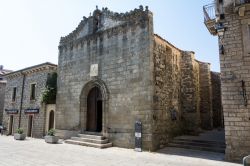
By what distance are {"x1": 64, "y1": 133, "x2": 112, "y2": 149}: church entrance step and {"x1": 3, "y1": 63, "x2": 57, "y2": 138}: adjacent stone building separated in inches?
168

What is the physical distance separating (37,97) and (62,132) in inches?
181

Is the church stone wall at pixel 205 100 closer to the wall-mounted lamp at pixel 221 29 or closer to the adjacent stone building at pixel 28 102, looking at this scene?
the wall-mounted lamp at pixel 221 29

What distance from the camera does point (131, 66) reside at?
10.6 metres

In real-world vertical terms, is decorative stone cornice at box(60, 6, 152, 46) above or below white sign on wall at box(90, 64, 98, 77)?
above

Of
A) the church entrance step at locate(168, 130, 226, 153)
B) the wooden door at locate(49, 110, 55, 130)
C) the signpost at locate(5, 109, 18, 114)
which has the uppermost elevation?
the signpost at locate(5, 109, 18, 114)

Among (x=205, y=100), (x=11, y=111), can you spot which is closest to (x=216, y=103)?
(x=205, y=100)

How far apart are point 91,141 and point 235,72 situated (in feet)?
24.4

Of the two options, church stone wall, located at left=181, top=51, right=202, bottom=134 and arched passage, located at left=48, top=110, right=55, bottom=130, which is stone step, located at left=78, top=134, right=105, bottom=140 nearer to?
arched passage, located at left=48, top=110, right=55, bottom=130

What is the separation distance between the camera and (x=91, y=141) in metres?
10.9

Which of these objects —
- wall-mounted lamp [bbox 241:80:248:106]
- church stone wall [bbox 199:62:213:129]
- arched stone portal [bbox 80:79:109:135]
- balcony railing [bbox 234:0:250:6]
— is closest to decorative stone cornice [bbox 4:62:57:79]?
arched stone portal [bbox 80:79:109:135]

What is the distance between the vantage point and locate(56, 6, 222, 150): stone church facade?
33.0ft

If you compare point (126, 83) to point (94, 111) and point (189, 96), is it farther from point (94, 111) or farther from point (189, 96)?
point (189, 96)

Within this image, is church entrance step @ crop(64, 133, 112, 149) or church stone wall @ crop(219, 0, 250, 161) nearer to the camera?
church stone wall @ crop(219, 0, 250, 161)

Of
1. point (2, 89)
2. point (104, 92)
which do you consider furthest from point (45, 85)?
point (2, 89)
